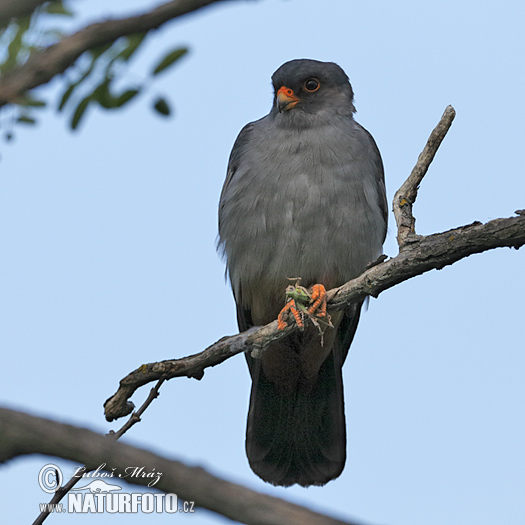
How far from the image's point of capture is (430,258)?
3873mm

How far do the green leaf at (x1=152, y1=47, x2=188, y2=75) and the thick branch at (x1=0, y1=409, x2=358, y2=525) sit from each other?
1.70 metres

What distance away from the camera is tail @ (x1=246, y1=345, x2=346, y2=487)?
6.07 metres

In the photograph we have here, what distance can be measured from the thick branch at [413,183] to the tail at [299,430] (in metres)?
2.15

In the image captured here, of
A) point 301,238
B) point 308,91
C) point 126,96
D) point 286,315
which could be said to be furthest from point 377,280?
point 308,91

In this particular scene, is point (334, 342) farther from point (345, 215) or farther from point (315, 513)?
point (315, 513)

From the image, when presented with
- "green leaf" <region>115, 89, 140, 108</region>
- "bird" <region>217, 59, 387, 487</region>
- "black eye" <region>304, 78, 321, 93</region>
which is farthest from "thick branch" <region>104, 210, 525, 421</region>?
"black eye" <region>304, 78, 321, 93</region>

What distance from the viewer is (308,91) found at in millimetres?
6137

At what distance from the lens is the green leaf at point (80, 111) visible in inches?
99.2

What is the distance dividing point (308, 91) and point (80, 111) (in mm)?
3808

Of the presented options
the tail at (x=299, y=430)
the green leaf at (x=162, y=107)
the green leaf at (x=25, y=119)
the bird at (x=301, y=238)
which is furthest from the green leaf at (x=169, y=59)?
the tail at (x=299, y=430)

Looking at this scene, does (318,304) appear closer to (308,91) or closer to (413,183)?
(413,183)

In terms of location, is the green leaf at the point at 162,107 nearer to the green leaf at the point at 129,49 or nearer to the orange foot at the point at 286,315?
the green leaf at the point at 129,49

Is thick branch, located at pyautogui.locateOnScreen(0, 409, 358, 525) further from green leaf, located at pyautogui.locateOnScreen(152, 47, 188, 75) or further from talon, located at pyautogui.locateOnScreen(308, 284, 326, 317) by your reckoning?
talon, located at pyautogui.locateOnScreen(308, 284, 326, 317)

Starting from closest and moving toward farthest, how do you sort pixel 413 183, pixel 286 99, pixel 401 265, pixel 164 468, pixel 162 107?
pixel 164 468 → pixel 162 107 → pixel 401 265 → pixel 413 183 → pixel 286 99
